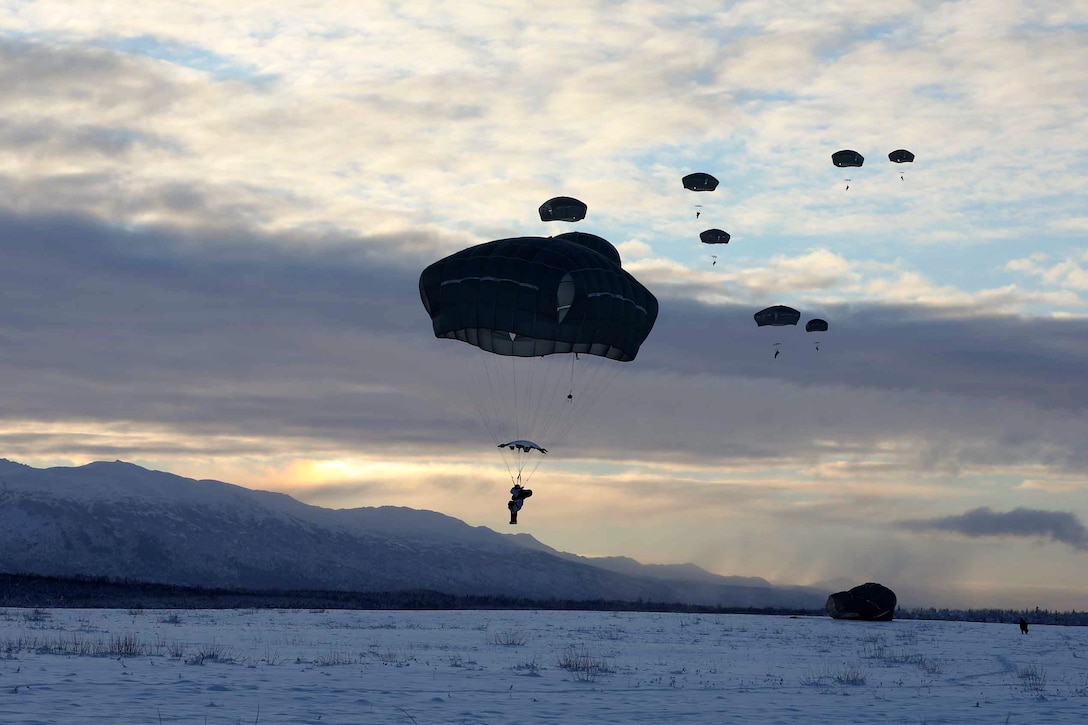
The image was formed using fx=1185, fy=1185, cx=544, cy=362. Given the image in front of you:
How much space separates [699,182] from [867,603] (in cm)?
2420

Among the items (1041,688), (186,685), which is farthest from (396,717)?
(1041,688)

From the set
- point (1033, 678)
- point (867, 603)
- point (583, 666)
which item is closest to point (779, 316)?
point (867, 603)

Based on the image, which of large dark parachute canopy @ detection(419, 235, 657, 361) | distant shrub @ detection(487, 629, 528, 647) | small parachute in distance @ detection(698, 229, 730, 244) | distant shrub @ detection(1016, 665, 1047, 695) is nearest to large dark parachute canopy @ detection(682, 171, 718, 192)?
small parachute in distance @ detection(698, 229, 730, 244)

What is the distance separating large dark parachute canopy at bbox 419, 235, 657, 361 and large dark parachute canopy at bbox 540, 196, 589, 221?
716 cm

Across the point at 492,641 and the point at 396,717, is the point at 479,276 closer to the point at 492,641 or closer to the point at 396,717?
the point at 492,641

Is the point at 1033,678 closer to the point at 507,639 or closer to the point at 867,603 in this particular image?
the point at 507,639

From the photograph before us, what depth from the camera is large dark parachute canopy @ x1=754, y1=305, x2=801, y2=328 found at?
6650cm

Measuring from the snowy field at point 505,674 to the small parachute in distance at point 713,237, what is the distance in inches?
858

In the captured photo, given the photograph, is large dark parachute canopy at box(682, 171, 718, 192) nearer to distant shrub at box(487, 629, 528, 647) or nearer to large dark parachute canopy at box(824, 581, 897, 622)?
large dark parachute canopy at box(824, 581, 897, 622)

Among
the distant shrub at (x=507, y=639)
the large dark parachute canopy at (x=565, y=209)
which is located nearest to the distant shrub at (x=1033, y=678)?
the distant shrub at (x=507, y=639)

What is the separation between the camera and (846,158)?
2603 inches

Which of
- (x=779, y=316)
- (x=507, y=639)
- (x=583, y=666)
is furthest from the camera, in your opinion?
(x=779, y=316)

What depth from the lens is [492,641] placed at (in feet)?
130

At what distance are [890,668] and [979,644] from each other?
14.0m
